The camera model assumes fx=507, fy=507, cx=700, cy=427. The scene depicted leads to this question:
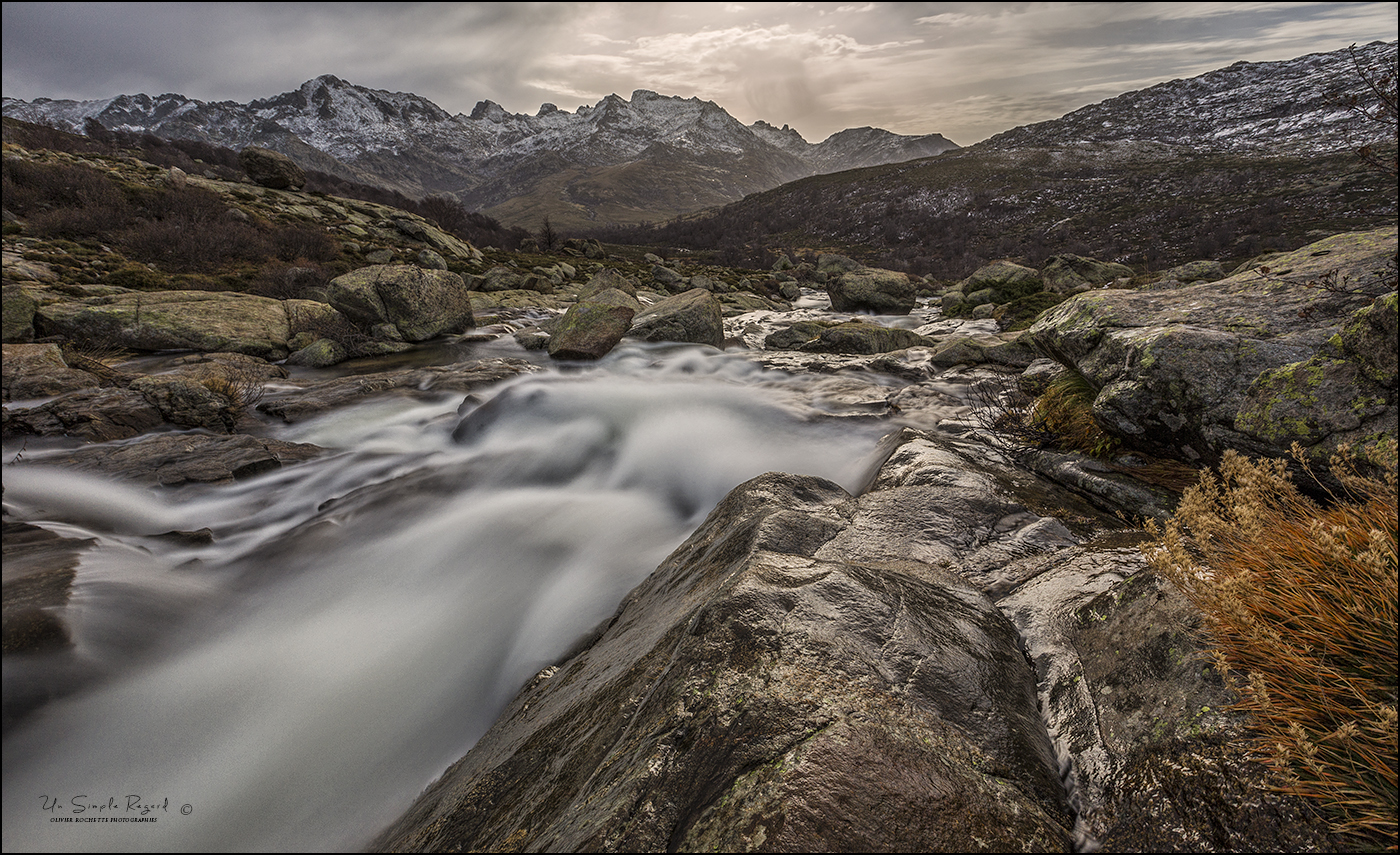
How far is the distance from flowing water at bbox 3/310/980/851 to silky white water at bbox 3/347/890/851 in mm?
19

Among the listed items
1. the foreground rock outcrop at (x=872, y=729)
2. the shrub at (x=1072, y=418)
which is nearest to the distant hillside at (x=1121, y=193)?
the shrub at (x=1072, y=418)

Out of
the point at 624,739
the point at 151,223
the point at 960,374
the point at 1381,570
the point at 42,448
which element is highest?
the point at 151,223

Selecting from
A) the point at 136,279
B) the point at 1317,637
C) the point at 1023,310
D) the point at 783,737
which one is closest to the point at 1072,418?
the point at 1317,637

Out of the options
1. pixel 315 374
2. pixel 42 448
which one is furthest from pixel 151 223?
pixel 42 448

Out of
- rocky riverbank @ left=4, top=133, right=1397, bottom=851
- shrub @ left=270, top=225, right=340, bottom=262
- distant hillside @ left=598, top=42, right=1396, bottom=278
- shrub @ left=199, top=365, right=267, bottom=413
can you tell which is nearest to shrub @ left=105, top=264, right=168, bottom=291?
rocky riverbank @ left=4, top=133, right=1397, bottom=851

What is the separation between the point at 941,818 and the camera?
1740 millimetres

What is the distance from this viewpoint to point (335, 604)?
486 cm

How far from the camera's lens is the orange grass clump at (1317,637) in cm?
161

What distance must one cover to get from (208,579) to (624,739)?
4.90m

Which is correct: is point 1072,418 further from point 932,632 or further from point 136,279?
point 136,279

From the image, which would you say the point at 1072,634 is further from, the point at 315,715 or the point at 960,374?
the point at 960,374

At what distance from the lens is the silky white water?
2.73 m

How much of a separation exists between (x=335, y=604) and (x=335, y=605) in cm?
2

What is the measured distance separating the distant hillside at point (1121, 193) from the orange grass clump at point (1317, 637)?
4.23m
